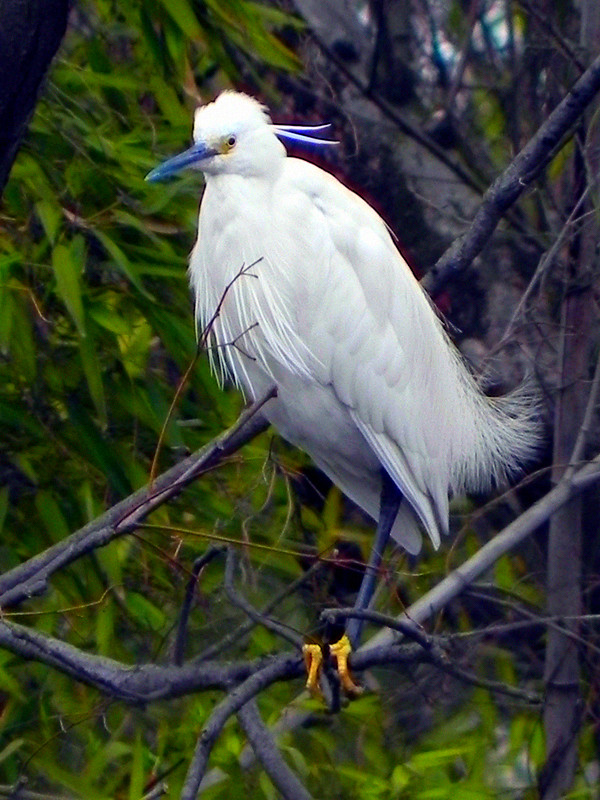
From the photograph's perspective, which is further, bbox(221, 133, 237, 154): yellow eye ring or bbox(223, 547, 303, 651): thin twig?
bbox(221, 133, 237, 154): yellow eye ring

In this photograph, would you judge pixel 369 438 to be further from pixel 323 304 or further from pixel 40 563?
pixel 40 563

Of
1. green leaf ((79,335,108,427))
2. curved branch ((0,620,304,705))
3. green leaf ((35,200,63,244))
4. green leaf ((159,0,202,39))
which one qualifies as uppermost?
green leaf ((159,0,202,39))

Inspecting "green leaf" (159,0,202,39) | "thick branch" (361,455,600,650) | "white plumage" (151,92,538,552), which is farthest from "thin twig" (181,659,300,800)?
"green leaf" (159,0,202,39)

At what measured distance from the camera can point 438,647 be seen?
1.35 meters

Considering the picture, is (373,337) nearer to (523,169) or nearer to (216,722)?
(523,169)

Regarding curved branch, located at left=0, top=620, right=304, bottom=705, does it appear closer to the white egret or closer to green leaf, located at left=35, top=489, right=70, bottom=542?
the white egret

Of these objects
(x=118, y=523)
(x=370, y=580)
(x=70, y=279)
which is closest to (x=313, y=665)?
(x=370, y=580)

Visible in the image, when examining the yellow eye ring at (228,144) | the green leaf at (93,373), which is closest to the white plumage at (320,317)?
the yellow eye ring at (228,144)

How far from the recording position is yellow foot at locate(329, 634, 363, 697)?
1.66 m

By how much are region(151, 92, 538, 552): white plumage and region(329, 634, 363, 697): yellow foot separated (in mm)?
214

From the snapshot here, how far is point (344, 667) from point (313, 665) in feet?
0.16

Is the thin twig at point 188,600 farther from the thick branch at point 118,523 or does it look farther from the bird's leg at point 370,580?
the bird's leg at point 370,580

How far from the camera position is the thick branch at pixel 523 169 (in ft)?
5.06

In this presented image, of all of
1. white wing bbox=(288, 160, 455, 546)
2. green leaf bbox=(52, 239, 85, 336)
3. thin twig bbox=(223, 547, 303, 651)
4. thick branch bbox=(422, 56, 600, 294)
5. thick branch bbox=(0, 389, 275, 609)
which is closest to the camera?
thick branch bbox=(0, 389, 275, 609)
